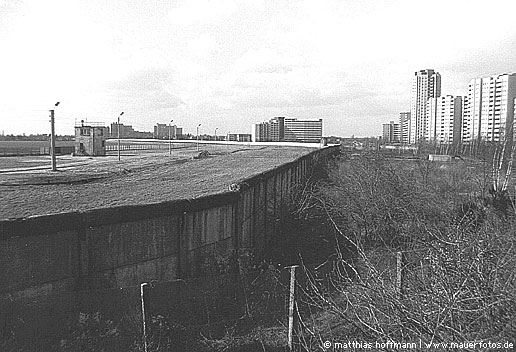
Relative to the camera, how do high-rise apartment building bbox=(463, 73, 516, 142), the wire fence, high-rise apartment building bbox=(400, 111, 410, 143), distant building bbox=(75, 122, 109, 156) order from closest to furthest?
the wire fence
distant building bbox=(75, 122, 109, 156)
high-rise apartment building bbox=(463, 73, 516, 142)
high-rise apartment building bbox=(400, 111, 410, 143)

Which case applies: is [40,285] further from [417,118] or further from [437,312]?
[417,118]

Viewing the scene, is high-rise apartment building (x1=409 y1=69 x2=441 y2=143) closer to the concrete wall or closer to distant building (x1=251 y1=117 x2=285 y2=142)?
distant building (x1=251 y1=117 x2=285 y2=142)

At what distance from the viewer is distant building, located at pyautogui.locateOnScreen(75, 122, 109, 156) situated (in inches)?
2464

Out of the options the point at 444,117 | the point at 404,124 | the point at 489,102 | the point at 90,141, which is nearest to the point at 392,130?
the point at 404,124

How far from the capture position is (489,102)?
79.6 metres

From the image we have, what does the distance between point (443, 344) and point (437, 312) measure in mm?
455

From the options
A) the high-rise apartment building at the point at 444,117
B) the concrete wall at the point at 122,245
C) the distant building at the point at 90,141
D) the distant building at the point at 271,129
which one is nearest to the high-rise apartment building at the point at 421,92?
Result: the high-rise apartment building at the point at 444,117

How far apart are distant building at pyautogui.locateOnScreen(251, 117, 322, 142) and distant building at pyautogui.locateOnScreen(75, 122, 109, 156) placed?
70.0m

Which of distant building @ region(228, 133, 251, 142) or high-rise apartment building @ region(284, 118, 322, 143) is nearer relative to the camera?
high-rise apartment building @ region(284, 118, 322, 143)

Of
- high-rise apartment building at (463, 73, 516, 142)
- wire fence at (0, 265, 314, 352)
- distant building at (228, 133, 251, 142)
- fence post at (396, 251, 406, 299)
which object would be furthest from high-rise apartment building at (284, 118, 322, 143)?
fence post at (396, 251, 406, 299)

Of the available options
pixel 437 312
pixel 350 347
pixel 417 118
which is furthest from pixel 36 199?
pixel 417 118

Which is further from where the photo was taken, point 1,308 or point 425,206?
point 425,206

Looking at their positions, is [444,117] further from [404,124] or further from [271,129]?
[404,124]

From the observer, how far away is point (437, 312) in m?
4.39
